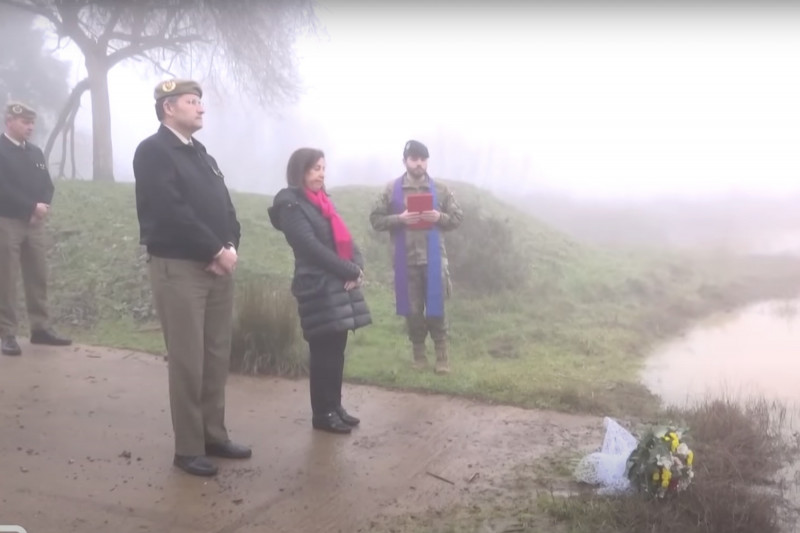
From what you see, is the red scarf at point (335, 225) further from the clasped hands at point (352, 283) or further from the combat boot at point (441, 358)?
the combat boot at point (441, 358)

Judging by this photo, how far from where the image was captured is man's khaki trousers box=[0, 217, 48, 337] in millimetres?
6848

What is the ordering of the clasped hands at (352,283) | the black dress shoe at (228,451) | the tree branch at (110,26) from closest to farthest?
the black dress shoe at (228,451) < the clasped hands at (352,283) < the tree branch at (110,26)

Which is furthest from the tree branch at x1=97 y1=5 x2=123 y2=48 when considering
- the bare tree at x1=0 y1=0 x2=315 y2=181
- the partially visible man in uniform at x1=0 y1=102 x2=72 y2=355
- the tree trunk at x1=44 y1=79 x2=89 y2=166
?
the partially visible man in uniform at x1=0 y1=102 x2=72 y2=355

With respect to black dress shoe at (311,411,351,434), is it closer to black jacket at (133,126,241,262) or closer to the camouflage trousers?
black jacket at (133,126,241,262)

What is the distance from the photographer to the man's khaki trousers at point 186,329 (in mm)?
4301

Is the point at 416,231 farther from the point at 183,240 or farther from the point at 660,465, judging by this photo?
the point at 660,465

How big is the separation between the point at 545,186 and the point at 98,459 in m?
14.8

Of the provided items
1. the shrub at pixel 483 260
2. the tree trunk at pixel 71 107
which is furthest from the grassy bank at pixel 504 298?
the tree trunk at pixel 71 107

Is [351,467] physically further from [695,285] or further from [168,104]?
[695,285]

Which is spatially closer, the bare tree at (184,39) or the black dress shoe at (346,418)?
the black dress shoe at (346,418)

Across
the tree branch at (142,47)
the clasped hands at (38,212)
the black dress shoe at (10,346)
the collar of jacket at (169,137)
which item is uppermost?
the tree branch at (142,47)

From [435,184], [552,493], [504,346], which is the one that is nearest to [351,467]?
[552,493]

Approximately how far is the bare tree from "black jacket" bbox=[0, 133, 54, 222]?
27.8 feet

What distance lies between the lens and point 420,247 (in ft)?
21.2
